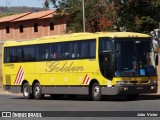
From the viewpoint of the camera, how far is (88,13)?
52938 mm

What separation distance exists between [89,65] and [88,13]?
26.5 metres

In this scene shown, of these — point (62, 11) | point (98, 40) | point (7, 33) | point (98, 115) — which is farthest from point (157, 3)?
point (7, 33)

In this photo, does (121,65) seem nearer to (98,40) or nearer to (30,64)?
(98,40)

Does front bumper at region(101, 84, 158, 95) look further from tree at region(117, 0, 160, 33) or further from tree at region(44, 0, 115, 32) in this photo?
tree at region(44, 0, 115, 32)

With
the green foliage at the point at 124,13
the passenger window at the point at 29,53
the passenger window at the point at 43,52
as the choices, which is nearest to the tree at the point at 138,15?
the green foliage at the point at 124,13

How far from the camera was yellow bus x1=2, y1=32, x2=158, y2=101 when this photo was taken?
25609 mm

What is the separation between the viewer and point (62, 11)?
184ft

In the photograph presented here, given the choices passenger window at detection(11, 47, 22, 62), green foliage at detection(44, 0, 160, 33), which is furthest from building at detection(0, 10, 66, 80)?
passenger window at detection(11, 47, 22, 62)

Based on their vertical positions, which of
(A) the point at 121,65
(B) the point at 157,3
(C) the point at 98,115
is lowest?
(C) the point at 98,115

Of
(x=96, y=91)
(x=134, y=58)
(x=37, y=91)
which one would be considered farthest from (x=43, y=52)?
(x=134, y=58)

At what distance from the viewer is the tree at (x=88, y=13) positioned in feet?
168

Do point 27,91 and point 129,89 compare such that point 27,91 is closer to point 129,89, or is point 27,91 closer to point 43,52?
point 43,52

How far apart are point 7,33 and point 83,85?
56.5 m

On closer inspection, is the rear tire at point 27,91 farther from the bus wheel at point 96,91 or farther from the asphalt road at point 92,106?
the bus wheel at point 96,91
